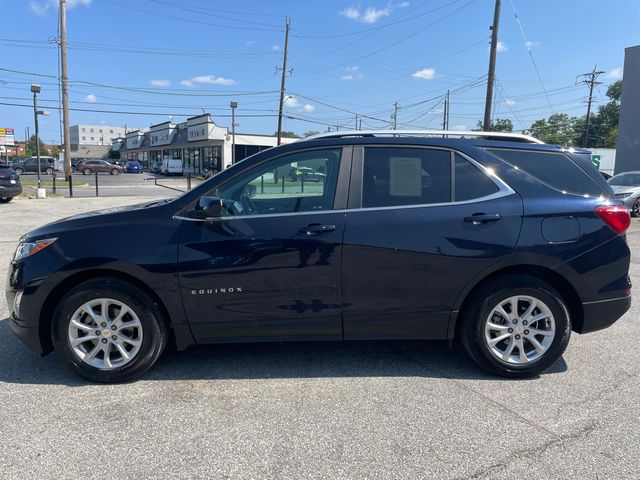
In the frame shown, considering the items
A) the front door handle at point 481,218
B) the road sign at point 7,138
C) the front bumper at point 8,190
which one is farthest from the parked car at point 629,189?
the road sign at point 7,138

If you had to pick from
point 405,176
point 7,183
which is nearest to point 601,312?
point 405,176

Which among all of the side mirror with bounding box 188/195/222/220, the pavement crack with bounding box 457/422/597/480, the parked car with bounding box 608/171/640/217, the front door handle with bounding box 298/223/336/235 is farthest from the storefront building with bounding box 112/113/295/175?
the pavement crack with bounding box 457/422/597/480

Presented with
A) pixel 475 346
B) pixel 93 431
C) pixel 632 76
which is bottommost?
pixel 93 431

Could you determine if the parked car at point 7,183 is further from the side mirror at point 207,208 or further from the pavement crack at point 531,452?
the pavement crack at point 531,452

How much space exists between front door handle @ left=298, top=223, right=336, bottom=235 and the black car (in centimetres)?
1

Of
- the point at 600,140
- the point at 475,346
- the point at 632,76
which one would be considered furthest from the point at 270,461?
the point at 600,140

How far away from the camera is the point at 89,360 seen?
3.55 metres

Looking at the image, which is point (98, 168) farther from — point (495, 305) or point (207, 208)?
point (495, 305)

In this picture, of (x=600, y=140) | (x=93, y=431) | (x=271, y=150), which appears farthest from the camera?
(x=600, y=140)

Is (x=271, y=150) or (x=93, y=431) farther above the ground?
(x=271, y=150)

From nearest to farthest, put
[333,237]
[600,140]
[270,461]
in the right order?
[270,461]
[333,237]
[600,140]

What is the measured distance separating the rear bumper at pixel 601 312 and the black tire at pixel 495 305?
18 cm

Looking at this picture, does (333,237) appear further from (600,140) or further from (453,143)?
(600,140)

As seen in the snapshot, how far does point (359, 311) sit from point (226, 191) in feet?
4.45
